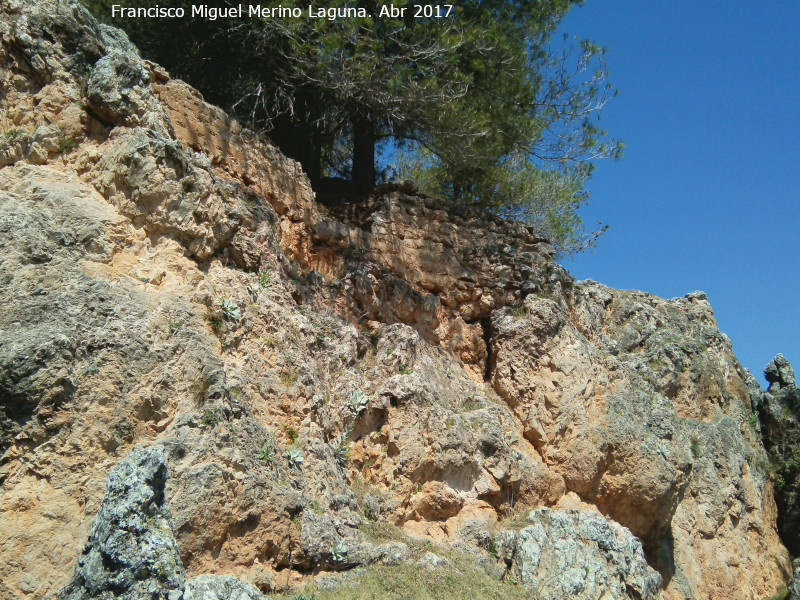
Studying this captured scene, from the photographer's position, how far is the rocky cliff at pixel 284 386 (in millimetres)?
7469

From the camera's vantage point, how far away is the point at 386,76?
1323 cm

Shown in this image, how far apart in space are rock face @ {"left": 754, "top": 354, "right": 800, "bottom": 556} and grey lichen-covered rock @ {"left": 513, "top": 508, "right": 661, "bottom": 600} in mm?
8042

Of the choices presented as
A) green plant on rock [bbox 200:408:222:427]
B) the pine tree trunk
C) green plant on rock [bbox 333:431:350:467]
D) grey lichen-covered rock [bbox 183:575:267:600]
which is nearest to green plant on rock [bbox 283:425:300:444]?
green plant on rock [bbox 333:431:350:467]

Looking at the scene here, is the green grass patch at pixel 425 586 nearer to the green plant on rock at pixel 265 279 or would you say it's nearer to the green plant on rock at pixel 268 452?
the green plant on rock at pixel 268 452

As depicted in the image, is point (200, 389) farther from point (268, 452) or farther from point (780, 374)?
point (780, 374)

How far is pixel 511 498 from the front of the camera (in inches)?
486

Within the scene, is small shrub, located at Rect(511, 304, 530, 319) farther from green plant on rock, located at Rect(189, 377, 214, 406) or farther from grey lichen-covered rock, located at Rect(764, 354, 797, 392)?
grey lichen-covered rock, located at Rect(764, 354, 797, 392)

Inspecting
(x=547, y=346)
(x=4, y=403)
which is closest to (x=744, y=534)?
(x=547, y=346)

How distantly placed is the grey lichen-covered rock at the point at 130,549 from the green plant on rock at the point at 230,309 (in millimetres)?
3005

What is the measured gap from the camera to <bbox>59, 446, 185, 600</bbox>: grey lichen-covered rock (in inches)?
239

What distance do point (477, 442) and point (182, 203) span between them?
5340 mm

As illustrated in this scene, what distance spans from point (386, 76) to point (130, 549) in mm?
9063

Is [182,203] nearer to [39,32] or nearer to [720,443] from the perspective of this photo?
[39,32]

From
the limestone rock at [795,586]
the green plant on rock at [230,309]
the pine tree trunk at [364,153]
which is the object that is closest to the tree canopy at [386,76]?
the pine tree trunk at [364,153]
